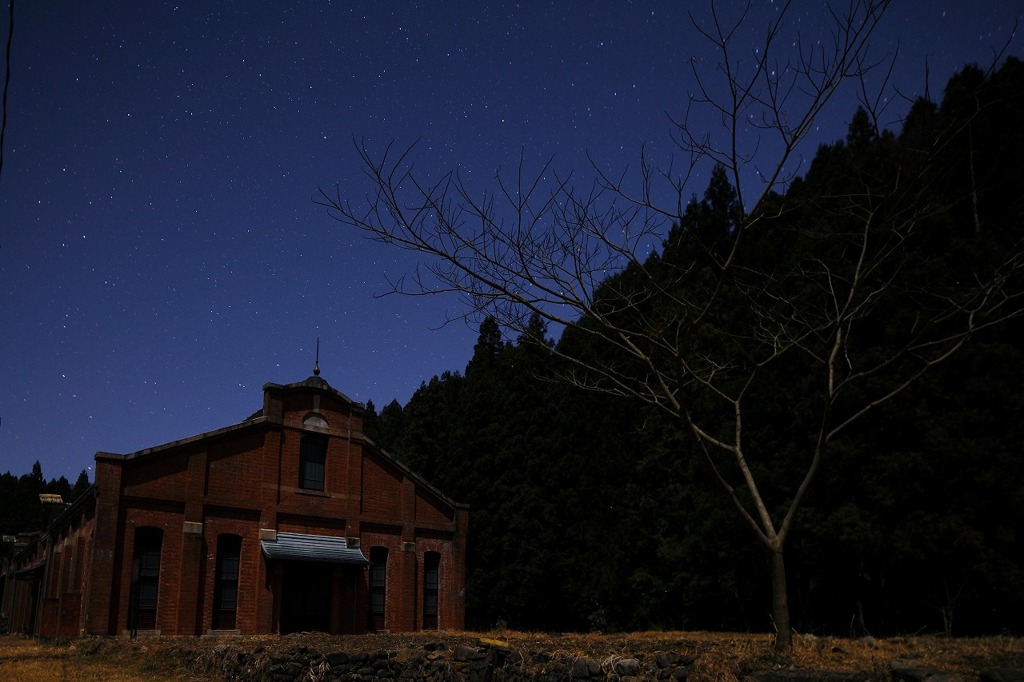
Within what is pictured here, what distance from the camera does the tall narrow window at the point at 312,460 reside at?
28.8m

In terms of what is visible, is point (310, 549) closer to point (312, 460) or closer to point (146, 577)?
point (312, 460)

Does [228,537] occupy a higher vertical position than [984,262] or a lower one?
lower

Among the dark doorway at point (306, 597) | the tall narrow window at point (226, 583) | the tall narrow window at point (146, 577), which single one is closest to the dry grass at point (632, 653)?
the tall narrow window at point (146, 577)

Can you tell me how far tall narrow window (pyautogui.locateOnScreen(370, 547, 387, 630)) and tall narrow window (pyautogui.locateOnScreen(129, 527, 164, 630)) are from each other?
779 cm

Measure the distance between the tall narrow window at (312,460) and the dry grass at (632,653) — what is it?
8.26 m

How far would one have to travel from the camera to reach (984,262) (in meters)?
25.0

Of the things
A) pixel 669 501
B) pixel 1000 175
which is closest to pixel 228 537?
pixel 669 501

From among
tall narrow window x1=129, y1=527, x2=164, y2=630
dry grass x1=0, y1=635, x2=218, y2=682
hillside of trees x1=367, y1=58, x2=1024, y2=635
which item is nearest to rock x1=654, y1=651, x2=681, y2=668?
hillside of trees x1=367, y1=58, x2=1024, y2=635

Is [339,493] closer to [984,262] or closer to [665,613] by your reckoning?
[665,613]

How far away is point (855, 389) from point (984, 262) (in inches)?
232

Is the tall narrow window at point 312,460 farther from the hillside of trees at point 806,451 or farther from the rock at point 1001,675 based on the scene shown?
the rock at point 1001,675

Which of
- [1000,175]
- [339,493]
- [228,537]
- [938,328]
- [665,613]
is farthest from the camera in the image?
[665,613]

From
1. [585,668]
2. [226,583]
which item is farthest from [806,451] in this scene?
[226,583]

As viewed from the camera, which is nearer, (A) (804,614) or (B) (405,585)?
(A) (804,614)
